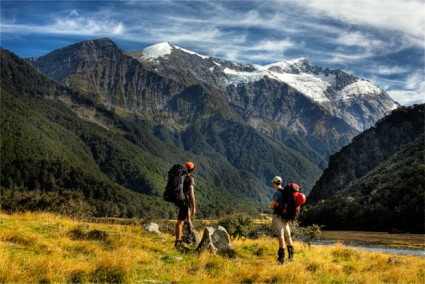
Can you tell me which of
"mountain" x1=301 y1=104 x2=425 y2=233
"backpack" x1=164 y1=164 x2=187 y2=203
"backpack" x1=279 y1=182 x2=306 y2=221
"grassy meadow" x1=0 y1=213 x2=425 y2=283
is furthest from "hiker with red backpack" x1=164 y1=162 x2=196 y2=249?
"mountain" x1=301 y1=104 x2=425 y2=233

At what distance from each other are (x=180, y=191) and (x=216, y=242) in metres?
2.82

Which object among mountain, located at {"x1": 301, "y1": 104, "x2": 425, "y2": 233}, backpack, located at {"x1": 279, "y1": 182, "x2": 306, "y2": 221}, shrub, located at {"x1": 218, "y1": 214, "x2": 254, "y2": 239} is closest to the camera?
backpack, located at {"x1": 279, "y1": 182, "x2": 306, "y2": 221}

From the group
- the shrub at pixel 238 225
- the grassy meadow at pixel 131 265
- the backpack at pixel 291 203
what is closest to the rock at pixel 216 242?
the grassy meadow at pixel 131 265

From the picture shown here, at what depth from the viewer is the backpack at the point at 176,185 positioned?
56.4 feet

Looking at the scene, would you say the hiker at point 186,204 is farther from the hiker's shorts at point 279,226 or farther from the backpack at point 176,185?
the hiker's shorts at point 279,226

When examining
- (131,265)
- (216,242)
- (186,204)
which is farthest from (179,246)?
(131,265)

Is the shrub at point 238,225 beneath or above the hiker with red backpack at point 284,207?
beneath

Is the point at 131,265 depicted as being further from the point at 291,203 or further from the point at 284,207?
the point at 291,203

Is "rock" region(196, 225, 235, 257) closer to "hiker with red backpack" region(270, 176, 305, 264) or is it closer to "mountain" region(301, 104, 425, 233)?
"hiker with red backpack" region(270, 176, 305, 264)

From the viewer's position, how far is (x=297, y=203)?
1689 centimetres

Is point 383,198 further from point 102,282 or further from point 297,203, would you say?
point 102,282

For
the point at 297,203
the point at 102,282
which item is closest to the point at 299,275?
the point at 297,203

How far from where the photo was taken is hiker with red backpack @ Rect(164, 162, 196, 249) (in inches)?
679

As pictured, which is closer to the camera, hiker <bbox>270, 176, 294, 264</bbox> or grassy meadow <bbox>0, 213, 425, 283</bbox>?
grassy meadow <bbox>0, 213, 425, 283</bbox>
